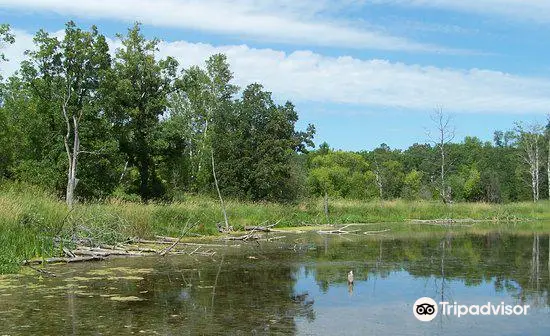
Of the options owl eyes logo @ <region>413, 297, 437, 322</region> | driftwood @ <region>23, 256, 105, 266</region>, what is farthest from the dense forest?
owl eyes logo @ <region>413, 297, 437, 322</region>

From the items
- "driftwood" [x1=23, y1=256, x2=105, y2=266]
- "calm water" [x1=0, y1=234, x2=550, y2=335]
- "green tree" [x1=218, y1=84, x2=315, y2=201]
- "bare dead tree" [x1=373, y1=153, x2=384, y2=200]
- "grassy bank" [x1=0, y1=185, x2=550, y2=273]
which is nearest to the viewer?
"calm water" [x1=0, y1=234, x2=550, y2=335]

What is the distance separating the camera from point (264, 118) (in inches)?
1663

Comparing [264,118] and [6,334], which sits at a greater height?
[264,118]

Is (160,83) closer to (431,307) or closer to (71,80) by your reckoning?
(71,80)

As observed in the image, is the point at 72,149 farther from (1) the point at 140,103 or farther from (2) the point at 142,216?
(2) the point at 142,216

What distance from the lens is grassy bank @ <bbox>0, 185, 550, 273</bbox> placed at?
16.0m

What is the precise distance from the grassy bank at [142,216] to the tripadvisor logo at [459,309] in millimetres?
9848

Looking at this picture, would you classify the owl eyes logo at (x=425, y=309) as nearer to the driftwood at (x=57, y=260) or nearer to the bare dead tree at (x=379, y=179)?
the driftwood at (x=57, y=260)

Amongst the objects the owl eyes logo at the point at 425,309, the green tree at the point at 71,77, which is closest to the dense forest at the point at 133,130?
the green tree at the point at 71,77

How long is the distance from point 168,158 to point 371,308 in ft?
94.9

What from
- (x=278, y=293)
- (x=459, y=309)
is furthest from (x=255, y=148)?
(x=459, y=309)

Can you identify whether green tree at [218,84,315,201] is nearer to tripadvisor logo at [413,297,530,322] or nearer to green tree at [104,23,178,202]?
green tree at [104,23,178,202]

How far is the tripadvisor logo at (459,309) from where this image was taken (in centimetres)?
995

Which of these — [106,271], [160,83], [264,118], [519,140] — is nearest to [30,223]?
[106,271]
